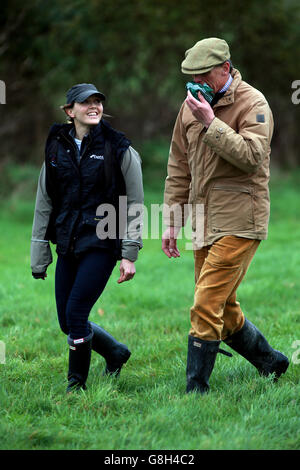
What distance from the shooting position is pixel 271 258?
36.3ft

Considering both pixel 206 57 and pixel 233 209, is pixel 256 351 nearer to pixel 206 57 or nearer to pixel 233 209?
pixel 233 209

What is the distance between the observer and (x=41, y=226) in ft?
15.9

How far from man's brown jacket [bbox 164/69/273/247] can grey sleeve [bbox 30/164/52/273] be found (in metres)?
1.01

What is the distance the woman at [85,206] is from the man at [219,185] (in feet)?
1.52

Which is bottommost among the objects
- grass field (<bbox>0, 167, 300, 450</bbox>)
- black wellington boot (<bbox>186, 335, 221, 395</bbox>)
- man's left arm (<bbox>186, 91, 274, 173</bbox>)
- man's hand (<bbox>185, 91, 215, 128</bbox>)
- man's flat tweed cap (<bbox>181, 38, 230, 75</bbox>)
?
grass field (<bbox>0, 167, 300, 450</bbox>)

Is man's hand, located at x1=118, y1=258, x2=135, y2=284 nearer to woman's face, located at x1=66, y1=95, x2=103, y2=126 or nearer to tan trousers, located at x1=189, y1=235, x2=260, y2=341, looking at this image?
tan trousers, located at x1=189, y1=235, x2=260, y2=341

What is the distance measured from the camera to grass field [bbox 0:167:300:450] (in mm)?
3836

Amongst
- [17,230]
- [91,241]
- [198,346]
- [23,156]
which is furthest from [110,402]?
[23,156]

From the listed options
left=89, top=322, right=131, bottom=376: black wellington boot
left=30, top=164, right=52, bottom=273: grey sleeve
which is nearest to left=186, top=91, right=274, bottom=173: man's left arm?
left=30, top=164, right=52, bottom=273: grey sleeve

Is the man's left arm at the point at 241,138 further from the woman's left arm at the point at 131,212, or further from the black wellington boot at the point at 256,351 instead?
the black wellington boot at the point at 256,351

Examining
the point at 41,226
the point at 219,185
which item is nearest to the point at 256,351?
the point at 219,185

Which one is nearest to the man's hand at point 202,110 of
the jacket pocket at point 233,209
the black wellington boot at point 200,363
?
the jacket pocket at point 233,209

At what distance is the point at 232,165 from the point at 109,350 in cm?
167
